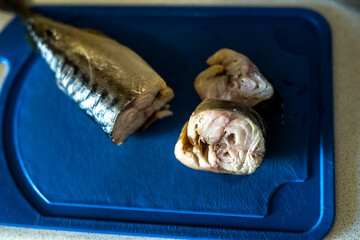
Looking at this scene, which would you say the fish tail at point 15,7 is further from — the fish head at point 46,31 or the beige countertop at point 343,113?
the beige countertop at point 343,113

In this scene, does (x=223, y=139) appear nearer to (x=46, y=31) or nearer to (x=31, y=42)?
(x=46, y=31)

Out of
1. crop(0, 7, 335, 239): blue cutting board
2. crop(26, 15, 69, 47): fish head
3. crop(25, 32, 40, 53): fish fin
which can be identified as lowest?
crop(0, 7, 335, 239): blue cutting board

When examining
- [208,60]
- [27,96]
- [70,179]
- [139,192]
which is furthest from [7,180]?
[208,60]

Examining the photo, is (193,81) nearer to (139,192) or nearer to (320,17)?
(139,192)

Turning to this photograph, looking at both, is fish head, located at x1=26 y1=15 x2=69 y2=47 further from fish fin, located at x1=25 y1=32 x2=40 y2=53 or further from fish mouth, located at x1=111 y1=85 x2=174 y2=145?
fish mouth, located at x1=111 y1=85 x2=174 y2=145

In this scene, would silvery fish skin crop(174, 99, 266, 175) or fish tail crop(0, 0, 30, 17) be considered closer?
silvery fish skin crop(174, 99, 266, 175)

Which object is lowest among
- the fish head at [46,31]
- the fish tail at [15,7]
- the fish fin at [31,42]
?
the fish fin at [31,42]

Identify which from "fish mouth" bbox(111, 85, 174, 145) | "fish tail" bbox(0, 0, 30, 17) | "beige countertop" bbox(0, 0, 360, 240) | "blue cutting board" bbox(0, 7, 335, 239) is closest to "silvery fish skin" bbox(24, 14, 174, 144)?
"fish mouth" bbox(111, 85, 174, 145)

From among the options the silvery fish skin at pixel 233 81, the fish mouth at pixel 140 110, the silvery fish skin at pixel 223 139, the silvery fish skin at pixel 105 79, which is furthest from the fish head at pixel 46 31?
the silvery fish skin at pixel 223 139
